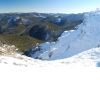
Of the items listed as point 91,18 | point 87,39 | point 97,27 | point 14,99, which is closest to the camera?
point 14,99

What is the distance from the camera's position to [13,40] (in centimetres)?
16688

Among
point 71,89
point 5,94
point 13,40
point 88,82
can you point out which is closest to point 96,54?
point 88,82

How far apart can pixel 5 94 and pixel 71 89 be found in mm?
4183

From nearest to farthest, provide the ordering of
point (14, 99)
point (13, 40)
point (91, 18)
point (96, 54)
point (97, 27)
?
point (14, 99), point (96, 54), point (97, 27), point (91, 18), point (13, 40)

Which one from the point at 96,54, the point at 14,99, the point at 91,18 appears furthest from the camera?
the point at 91,18

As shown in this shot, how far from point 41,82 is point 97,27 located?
44.9m

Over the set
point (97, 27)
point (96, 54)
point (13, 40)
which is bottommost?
point (13, 40)

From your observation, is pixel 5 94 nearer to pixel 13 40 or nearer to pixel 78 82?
pixel 78 82

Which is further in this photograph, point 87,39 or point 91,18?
point 91,18

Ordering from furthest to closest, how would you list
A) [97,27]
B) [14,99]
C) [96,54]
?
[97,27], [96,54], [14,99]

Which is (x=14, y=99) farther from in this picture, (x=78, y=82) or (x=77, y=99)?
(x=78, y=82)

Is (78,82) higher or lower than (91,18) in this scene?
lower

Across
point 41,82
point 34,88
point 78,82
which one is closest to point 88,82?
point 78,82

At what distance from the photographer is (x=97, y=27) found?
54.7 m
